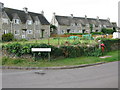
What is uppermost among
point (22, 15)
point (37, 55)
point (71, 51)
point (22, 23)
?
point (22, 15)

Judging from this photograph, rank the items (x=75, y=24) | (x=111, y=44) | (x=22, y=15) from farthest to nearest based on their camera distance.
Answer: (x=75, y=24), (x=22, y=15), (x=111, y=44)

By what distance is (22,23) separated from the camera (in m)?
38.0

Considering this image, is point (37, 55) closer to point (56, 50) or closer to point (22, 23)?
point (56, 50)

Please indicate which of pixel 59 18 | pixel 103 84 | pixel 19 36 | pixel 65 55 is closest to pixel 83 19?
pixel 59 18

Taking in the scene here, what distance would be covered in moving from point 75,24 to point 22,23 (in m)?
23.9

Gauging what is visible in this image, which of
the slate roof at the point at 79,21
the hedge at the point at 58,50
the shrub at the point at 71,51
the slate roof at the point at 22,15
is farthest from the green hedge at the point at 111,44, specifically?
the slate roof at the point at 79,21

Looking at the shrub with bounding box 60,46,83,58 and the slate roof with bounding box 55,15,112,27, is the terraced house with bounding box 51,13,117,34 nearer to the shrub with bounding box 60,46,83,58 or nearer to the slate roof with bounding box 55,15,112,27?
the slate roof with bounding box 55,15,112,27

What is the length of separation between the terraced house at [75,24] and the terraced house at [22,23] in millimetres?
6384

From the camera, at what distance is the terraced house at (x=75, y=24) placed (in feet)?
168

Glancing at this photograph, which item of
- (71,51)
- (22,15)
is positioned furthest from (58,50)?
(22,15)

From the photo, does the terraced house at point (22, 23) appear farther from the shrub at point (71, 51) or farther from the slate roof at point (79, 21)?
the shrub at point (71, 51)

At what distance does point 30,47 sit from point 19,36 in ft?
88.2

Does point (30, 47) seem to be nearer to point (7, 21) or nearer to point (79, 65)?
point (79, 65)

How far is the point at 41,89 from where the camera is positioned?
617cm
